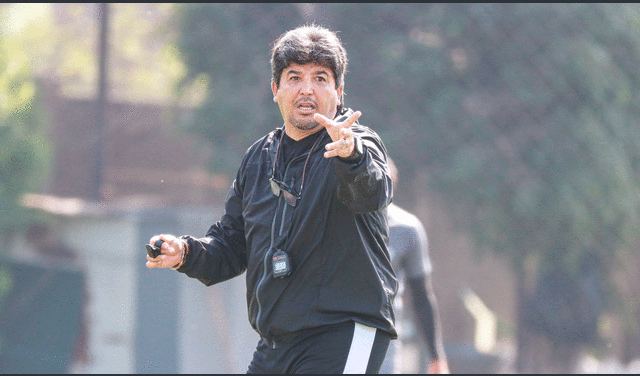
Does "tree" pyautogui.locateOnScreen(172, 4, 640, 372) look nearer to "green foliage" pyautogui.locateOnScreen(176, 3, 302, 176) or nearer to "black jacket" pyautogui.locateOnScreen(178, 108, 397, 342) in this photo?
"green foliage" pyautogui.locateOnScreen(176, 3, 302, 176)

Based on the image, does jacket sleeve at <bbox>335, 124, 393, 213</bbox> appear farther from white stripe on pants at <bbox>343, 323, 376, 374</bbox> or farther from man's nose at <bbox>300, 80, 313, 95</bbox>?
white stripe on pants at <bbox>343, 323, 376, 374</bbox>

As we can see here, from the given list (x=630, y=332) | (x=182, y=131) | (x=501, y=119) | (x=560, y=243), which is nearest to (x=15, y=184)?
(x=182, y=131)

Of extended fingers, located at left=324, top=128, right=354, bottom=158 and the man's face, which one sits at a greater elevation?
the man's face

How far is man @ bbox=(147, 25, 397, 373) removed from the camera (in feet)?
8.00

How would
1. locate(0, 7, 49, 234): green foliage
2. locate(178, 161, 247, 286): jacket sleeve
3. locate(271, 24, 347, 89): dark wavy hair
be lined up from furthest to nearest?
locate(0, 7, 49, 234): green foliage < locate(178, 161, 247, 286): jacket sleeve < locate(271, 24, 347, 89): dark wavy hair

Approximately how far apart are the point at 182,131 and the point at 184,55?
98cm

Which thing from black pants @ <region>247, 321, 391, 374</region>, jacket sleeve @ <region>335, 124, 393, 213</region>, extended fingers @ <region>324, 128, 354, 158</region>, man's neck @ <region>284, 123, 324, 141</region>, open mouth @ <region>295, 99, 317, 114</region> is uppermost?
open mouth @ <region>295, 99, 317, 114</region>

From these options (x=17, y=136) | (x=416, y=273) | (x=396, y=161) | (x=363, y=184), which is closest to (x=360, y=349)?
(x=363, y=184)

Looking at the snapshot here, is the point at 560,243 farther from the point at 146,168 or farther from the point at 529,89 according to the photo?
the point at 146,168

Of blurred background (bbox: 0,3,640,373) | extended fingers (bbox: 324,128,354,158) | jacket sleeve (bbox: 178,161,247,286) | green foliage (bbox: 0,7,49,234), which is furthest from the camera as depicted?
blurred background (bbox: 0,3,640,373)

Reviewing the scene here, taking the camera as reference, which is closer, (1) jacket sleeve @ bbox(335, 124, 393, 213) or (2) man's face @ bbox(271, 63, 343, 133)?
(1) jacket sleeve @ bbox(335, 124, 393, 213)

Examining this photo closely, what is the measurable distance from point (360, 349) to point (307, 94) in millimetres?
861

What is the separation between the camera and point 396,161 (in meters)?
9.37

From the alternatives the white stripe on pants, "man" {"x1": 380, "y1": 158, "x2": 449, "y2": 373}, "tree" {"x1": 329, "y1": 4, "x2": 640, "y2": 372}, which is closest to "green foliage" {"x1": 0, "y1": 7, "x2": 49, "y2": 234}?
"tree" {"x1": 329, "y1": 4, "x2": 640, "y2": 372}
